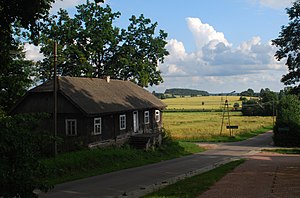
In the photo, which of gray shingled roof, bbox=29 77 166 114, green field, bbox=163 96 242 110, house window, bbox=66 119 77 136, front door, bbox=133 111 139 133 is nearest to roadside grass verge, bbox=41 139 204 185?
house window, bbox=66 119 77 136

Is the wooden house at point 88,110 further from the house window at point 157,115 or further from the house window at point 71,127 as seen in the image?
the house window at point 157,115

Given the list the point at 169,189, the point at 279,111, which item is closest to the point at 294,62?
the point at 169,189

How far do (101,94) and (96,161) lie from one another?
360 inches

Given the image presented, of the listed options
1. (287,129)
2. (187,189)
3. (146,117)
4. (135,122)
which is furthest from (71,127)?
(287,129)

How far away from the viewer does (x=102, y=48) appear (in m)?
45.5

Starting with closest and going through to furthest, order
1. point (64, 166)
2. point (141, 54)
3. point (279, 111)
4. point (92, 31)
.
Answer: point (64, 166) → point (92, 31) → point (141, 54) → point (279, 111)

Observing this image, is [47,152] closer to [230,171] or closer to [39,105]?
[39,105]

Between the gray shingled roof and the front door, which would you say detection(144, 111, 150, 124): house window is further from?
the front door

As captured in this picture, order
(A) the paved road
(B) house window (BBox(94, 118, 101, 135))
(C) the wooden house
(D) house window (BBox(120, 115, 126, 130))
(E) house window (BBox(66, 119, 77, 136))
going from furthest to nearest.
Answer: (D) house window (BBox(120, 115, 126, 130)) → (B) house window (BBox(94, 118, 101, 135)) → (E) house window (BBox(66, 119, 77, 136)) → (C) the wooden house → (A) the paved road

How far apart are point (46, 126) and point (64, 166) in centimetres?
794

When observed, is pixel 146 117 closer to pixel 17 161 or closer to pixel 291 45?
pixel 291 45

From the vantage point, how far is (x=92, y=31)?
44.8 m

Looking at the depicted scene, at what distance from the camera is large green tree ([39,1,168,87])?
144ft

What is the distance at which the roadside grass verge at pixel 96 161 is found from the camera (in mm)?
22062
